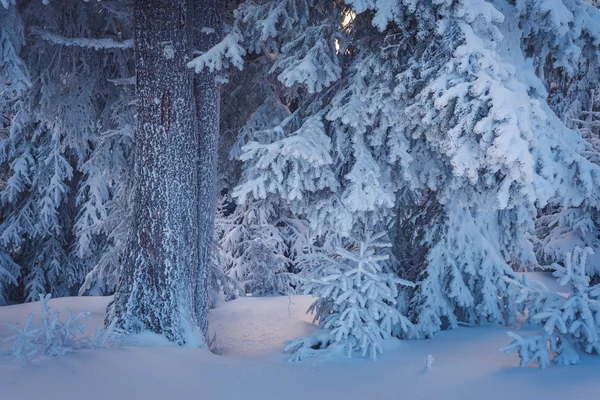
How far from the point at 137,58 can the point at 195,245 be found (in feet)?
7.48

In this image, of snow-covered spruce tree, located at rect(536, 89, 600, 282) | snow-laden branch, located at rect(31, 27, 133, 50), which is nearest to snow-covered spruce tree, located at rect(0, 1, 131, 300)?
snow-laden branch, located at rect(31, 27, 133, 50)

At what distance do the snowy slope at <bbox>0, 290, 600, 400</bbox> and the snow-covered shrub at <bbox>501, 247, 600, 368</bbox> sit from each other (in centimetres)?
11

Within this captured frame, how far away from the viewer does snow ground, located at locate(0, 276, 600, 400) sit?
10.6 feet

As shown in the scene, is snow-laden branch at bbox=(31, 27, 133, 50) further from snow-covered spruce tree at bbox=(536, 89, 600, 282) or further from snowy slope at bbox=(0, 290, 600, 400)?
snow-covered spruce tree at bbox=(536, 89, 600, 282)

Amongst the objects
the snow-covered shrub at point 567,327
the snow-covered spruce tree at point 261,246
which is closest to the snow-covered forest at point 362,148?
the snow-covered shrub at point 567,327

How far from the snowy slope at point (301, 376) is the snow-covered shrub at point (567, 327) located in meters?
0.11

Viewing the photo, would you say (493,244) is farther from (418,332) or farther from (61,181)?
(61,181)

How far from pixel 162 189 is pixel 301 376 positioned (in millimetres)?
2490

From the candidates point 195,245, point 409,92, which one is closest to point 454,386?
point 409,92

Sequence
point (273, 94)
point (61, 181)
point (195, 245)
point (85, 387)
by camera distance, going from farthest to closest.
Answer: point (61, 181), point (273, 94), point (195, 245), point (85, 387)

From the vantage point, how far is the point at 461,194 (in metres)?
4.99

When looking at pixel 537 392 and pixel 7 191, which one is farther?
pixel 7 191

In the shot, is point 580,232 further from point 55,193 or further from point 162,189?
point 55,193

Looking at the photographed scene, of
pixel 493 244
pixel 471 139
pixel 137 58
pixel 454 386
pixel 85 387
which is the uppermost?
pixel 137 58
